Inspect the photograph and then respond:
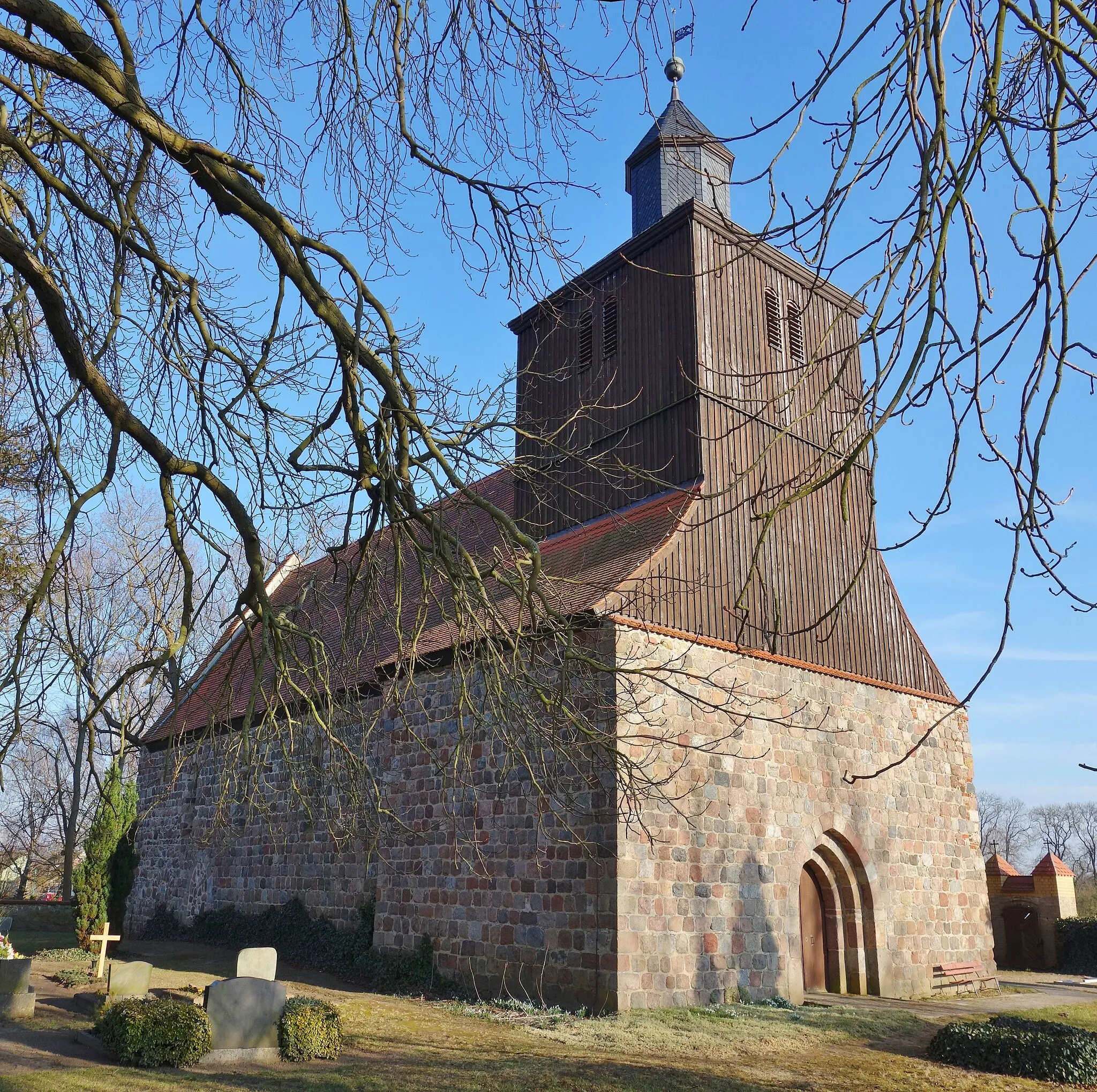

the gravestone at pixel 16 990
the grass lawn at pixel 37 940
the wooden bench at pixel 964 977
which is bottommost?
the grass lawn at pixel 37 940

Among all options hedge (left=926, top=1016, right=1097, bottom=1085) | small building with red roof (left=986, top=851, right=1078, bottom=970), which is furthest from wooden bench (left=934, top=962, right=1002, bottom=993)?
small building with red roof (left=986, top=851, right=1078, bottom=970)

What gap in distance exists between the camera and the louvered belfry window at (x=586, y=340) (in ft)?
50.1

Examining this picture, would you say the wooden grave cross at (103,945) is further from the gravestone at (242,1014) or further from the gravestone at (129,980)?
the gravestone at (242,1014)

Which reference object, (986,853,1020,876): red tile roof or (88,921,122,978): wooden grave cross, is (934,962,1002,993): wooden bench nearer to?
(986,853,1020,876): red tile roof

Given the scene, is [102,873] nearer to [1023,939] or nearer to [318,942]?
[318,942]

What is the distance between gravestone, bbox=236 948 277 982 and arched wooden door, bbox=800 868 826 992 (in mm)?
6382

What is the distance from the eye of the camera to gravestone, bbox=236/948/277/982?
9742 mm

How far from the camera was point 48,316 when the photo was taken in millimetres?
4707

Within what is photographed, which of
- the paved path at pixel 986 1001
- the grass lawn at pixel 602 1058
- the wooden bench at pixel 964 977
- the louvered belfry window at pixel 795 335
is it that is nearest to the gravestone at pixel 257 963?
the grass lawn at pixel 602 1058

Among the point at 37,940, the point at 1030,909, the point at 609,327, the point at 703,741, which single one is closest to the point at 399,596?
the point at 703,741

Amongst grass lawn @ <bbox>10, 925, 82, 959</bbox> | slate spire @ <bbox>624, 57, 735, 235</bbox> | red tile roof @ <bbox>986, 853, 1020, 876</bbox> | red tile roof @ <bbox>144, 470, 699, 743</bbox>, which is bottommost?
grass lawn @ <bbox>10, 925, 82, 959</bbox>

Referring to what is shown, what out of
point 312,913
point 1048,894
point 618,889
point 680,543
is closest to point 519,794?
point 618,889

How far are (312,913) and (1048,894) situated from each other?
14.7 metres

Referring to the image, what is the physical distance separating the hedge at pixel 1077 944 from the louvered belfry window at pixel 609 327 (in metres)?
14.6
